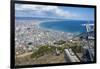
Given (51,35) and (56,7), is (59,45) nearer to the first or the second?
(51,35)

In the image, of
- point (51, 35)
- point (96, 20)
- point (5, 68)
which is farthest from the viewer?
point (96, 20)

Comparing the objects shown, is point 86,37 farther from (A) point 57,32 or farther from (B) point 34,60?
(B) point 34,60

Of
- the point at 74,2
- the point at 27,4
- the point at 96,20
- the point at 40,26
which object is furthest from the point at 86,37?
the point at 27,4

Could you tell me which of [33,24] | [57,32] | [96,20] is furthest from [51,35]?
[96,20]

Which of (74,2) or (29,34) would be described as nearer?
(29,34)

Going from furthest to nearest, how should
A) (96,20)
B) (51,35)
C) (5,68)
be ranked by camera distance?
1. (96,20)
2. (51,35)
3. (5,68)

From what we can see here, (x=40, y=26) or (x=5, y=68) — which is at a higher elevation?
(x=40, y=26)

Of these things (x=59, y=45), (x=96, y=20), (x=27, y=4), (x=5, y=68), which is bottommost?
(x=5, y=68)
